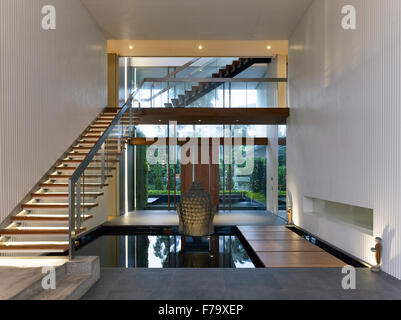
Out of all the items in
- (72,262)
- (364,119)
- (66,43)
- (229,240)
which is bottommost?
(229,240)

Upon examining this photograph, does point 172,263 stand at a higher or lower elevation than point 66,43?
lower

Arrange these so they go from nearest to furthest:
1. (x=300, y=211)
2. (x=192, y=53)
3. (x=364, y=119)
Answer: (x=364, y=119)
(x=300, y=211)
(x=192, y=53)

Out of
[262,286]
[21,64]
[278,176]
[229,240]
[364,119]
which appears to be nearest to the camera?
[262,286]

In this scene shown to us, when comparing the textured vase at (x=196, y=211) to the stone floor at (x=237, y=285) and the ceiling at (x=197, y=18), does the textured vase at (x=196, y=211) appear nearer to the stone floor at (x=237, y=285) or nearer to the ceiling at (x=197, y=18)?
the stone floor at (x=237, y=285)

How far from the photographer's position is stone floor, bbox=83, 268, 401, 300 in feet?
11.5

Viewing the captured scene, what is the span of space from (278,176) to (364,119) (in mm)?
5589

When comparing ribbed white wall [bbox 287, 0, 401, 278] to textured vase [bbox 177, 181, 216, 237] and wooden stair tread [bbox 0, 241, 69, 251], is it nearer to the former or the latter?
textured vase [bbox 177, 181, 216, 237]

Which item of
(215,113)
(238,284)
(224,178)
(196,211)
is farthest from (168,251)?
(224,178)

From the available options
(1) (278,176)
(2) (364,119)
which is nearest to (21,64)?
(2) (364,119)

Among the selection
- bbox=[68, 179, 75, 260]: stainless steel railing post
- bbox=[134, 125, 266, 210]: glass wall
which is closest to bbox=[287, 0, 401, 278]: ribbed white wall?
bbox=[134, 125, 266, 210]: glass wall

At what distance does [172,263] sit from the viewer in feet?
16.2

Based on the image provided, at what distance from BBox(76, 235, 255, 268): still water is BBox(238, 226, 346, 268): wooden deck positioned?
0.31 metres

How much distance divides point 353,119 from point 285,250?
2665 millimetres
